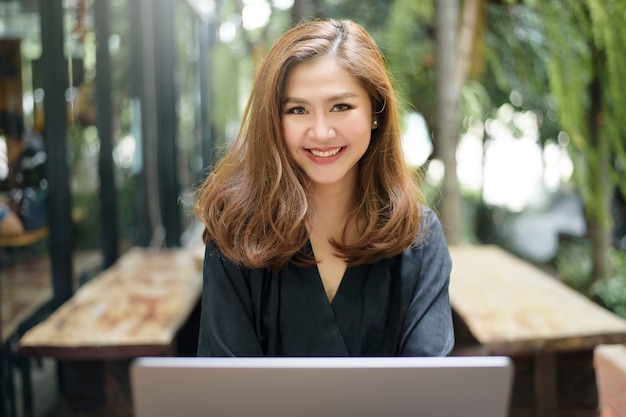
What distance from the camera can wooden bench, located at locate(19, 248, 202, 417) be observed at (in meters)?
1.80

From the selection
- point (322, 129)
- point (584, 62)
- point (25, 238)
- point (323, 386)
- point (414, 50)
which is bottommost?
point (25, 238)

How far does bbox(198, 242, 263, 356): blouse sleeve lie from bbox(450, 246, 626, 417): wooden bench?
1012 millimetres

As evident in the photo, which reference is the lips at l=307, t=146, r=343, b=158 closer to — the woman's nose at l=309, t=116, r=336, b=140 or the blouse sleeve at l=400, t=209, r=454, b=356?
the woman's nose at l=309, t=116, r=336, b=140

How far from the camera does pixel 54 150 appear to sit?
7.52ft

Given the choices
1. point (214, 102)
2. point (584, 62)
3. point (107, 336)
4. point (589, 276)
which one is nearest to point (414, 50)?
point (214, 102)

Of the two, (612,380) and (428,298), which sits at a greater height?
(428,298)

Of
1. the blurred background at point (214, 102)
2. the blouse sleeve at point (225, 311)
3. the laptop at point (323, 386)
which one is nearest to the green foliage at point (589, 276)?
the blurred background at point (214, 102)

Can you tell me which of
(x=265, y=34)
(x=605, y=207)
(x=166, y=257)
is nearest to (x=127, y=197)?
(x=166, y=257)

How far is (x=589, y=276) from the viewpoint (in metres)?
4.12

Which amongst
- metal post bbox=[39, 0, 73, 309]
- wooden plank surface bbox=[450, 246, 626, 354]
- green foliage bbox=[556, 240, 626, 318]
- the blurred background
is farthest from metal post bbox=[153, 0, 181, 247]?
green foliage bbox=[556, 240, 626, 318]

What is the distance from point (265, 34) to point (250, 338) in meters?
2.70

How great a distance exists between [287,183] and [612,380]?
2.04 m

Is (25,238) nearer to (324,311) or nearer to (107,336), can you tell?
(107,336)

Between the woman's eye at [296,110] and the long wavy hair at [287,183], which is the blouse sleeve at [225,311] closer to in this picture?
the long wavy hair at [287,183]
